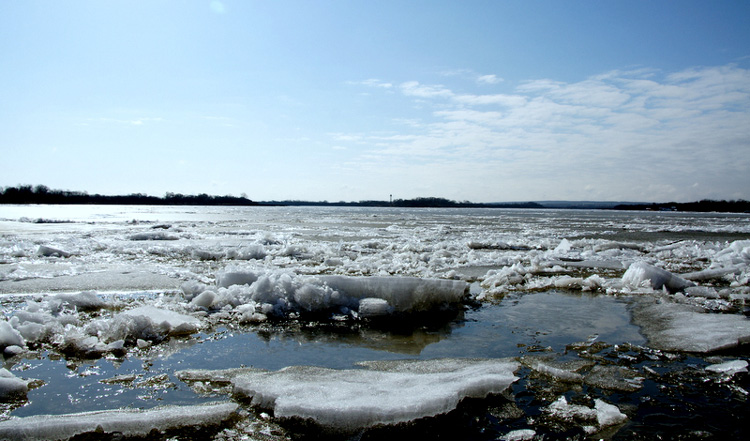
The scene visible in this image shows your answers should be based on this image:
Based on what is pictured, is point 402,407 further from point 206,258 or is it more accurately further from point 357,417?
point 206,258

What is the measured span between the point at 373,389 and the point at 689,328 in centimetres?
366

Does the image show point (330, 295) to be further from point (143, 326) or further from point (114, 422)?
point (114, 422)

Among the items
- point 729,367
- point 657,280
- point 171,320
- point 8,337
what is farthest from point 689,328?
point 8,337

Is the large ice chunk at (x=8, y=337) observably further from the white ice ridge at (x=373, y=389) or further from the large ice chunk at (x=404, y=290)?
the large ice chunk at (x=404, y=290)

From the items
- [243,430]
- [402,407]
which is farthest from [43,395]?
[402,407]

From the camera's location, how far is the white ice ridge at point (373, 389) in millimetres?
2518

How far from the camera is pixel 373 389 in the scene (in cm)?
285

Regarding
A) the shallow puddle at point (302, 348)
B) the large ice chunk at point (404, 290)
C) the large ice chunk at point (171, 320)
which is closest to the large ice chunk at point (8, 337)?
the shallow puddle at point (302, 348)

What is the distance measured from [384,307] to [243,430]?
282 centimetres

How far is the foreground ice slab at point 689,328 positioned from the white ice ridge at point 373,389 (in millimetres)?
1825

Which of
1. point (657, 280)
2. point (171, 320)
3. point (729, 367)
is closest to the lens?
point (729, 367)

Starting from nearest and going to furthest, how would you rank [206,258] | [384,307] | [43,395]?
[43,395] < [384,307] < [206,258]

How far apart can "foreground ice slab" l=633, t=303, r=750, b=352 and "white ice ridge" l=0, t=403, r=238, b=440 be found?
3856 mm

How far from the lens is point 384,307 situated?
514 centimetres
